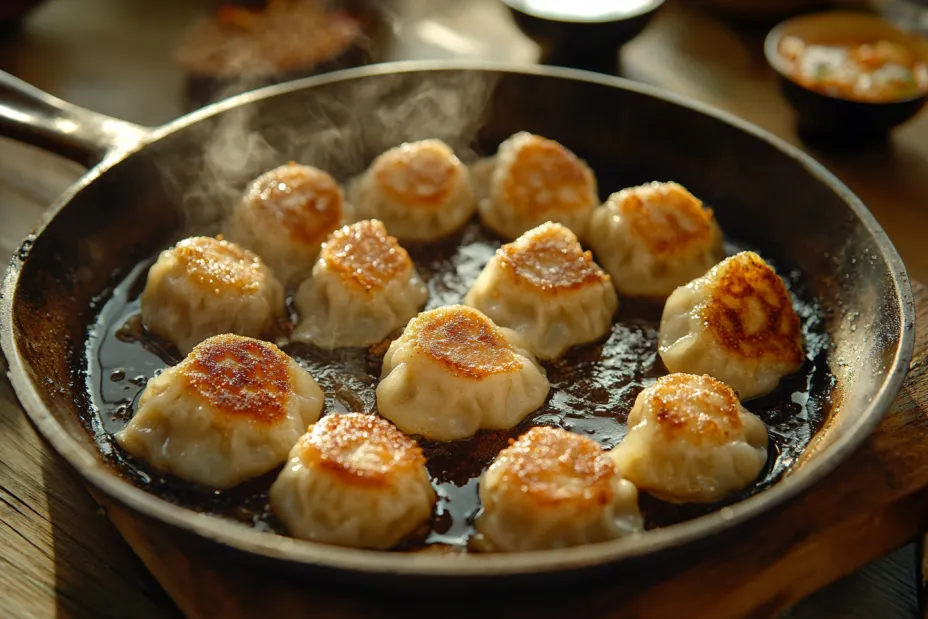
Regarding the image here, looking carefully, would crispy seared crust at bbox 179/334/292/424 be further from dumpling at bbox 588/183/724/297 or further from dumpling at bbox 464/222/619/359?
dumpling at bbox 588/183/724/297

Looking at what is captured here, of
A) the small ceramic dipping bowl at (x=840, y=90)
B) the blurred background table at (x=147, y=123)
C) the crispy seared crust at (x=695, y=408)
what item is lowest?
the blurred background table at (x=147, y=123)

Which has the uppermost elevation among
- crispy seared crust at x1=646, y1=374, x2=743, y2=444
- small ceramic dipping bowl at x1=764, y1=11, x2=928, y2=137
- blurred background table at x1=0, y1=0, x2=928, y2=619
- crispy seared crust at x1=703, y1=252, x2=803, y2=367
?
small ceramic dipping bowl at x1=764, y1=11, x2=928, y2=137

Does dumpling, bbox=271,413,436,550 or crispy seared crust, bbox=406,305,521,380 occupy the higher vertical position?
crispy seared crust, bbox=406,305,521,380

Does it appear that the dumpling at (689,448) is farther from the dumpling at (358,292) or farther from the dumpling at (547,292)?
the dumpling at (358,292)

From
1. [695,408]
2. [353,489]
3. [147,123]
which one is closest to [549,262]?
[695,408]

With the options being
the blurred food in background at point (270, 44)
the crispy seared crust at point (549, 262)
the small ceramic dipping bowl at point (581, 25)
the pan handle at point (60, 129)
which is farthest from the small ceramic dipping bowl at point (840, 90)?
the pan handle at point (60, 129)

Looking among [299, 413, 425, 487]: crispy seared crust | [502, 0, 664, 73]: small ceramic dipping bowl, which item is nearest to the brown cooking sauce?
[299, 413, 425, 487]: crispy seared crust

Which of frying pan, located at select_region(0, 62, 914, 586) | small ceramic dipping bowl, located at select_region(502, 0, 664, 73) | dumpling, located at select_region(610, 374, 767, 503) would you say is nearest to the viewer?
frying pan, located at select_region(0, 62, 914, 586)
